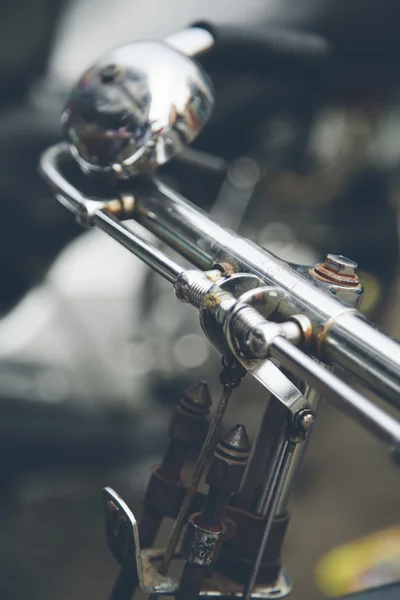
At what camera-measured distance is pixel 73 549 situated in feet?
5.77

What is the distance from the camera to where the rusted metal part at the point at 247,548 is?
598 millimetres

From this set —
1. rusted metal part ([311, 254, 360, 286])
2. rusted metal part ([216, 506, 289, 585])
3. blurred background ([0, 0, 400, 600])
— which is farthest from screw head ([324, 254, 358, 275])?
blurred background ([0, 0, 400, 600])

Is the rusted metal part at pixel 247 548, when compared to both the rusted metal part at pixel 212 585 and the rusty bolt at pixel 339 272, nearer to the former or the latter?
the rusted metal part at pixel 212 585

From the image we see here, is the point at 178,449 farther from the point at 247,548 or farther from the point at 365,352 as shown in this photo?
the point at 365,352

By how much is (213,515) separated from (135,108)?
0.39 m

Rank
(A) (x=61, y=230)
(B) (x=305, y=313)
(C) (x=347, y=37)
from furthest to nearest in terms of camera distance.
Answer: (C) (x=347, y=37)
(A) (x=61, y=230)
(B) (x=305, y=313)

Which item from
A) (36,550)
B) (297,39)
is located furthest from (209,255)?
(36,550)

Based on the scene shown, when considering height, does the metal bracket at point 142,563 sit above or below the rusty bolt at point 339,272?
A: below

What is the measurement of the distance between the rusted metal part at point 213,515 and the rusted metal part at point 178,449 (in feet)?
0.15

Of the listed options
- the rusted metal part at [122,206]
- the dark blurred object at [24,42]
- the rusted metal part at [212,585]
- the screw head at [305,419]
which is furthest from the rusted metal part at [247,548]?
the dark blurred object at [24,42]


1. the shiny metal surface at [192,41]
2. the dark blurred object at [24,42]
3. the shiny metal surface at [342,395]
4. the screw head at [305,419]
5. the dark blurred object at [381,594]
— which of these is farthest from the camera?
the dark blurred object at [24,42]

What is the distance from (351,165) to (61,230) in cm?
104

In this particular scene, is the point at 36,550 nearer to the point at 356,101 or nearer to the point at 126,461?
the point at 126,461

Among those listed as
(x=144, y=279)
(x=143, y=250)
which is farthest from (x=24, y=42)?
(x=143, y=250)
